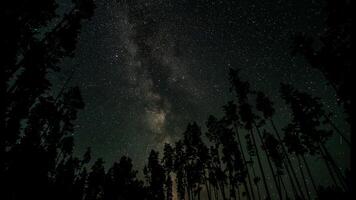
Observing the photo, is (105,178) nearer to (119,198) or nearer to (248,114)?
(119,198)

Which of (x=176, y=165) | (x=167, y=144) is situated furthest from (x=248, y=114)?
(x=167, y=144)

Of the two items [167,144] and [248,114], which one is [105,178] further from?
[248,114]

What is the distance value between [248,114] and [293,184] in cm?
1398

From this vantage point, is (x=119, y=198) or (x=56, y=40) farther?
(x=119, y=198)

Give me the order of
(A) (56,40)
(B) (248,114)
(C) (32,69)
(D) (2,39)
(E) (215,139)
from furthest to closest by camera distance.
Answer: (E) (215,139)
(B) (248,114)
(A) (56,40)
(C) (32,69)
(D) (2,39)

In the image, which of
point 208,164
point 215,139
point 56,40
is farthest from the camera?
point 208,164

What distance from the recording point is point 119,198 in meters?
46.0

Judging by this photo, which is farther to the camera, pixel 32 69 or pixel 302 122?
pixel 302 122

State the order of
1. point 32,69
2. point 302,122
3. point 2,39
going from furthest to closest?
point 302,122 → point 32,69 → point 2,39

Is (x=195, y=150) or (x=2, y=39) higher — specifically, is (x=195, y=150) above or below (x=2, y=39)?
above

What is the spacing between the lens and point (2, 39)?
13.0m

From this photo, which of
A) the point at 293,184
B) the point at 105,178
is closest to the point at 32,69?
the point at 293,184

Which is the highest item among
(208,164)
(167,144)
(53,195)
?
(167,144)

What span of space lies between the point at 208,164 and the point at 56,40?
35.8 metres
